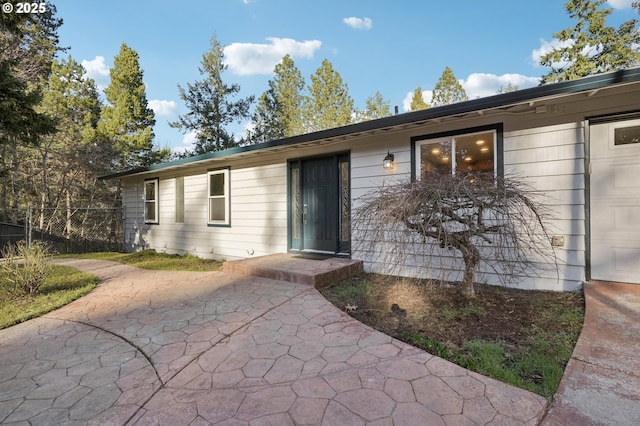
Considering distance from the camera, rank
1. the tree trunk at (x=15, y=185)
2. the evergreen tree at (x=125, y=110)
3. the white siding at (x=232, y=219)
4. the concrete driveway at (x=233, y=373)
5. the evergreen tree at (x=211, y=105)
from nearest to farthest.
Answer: the concrete driveway at (x=233, y=373), the white siding at (x=232, y=219), the tree trunk at (x=15, y=185), the evergreen tree at (x=125, y=110), the evergreen tree at (x=211, y=105)

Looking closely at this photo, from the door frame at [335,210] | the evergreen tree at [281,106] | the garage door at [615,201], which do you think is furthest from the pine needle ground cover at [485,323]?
the evergreen tree at [281,106]

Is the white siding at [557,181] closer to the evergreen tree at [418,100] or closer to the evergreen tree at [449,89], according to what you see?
the evergreen tree at [449,89]

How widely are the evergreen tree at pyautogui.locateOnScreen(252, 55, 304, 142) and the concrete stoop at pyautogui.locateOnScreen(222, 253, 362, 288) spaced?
14.6 metres

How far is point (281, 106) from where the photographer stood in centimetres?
1900

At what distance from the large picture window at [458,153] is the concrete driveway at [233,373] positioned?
2689mm

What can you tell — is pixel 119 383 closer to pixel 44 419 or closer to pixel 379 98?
pixel 44 419

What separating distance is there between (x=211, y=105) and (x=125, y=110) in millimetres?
5250

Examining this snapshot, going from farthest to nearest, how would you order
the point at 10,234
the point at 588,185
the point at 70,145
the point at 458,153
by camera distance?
the point at 70,145 < the point at 10,234 < the point at 458,153 < the point at 588,185

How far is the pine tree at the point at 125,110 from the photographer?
13.3 meters

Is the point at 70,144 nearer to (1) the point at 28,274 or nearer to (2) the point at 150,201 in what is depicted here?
(2) the point at 150,201

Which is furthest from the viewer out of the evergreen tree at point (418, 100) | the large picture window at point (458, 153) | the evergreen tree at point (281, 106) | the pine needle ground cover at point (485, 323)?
the evergreen tree at point (418, 100)

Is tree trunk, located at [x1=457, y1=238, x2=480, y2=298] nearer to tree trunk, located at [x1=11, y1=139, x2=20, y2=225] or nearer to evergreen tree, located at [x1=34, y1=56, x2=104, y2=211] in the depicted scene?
evergreen tree, located at [x1=34, y1=56, x2=104, y2=211]

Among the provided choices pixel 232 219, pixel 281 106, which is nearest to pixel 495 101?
pixel 232 219

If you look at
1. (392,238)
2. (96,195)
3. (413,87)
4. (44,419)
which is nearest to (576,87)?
(392,238)
